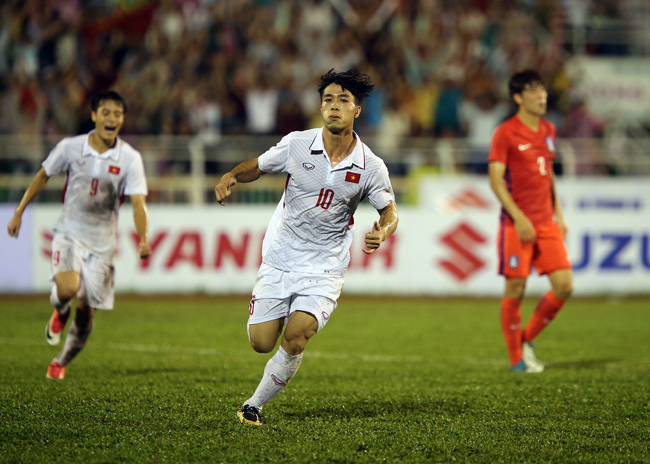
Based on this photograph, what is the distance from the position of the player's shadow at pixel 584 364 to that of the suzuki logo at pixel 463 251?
5944mm

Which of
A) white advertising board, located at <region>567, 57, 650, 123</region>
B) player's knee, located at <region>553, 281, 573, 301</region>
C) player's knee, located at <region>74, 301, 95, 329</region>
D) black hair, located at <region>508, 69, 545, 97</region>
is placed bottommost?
player's knee, located at <region>74, 301, 95, 329</region>

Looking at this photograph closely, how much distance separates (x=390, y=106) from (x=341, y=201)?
11243 millimetres

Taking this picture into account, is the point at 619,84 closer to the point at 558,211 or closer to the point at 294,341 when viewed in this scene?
the point at 558,211

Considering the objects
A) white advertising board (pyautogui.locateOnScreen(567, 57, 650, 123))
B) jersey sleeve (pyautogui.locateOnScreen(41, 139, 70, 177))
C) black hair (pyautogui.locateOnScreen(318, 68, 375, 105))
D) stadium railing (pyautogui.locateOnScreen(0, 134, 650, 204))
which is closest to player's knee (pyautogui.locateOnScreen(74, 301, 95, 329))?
jersey sleeve (pyautogui.locateOnScreen(41, 139, 70, 177))

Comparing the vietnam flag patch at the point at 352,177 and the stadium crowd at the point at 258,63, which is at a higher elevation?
the stadium crowd at the point at 258,63

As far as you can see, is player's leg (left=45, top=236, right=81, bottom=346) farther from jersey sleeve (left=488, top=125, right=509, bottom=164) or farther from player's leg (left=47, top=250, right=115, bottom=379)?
jersey sleeve (left=488, top=125, right=509, bottom=164)

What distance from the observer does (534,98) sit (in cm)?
808

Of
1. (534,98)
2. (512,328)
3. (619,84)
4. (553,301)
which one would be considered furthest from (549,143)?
(619,84)

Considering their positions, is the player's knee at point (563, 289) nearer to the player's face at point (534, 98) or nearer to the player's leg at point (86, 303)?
the player's face at point (534, 98)

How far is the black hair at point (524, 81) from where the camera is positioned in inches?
317

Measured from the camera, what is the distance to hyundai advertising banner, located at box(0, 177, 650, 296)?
14305 millimetres

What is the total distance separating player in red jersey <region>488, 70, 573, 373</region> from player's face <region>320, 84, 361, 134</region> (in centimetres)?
287

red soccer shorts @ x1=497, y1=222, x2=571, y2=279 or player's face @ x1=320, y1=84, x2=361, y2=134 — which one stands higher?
player's face @ x1=320, y1=84, x2=361, y2=134

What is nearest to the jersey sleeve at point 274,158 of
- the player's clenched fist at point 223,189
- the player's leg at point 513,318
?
the player's clenched fist at point 223,189
